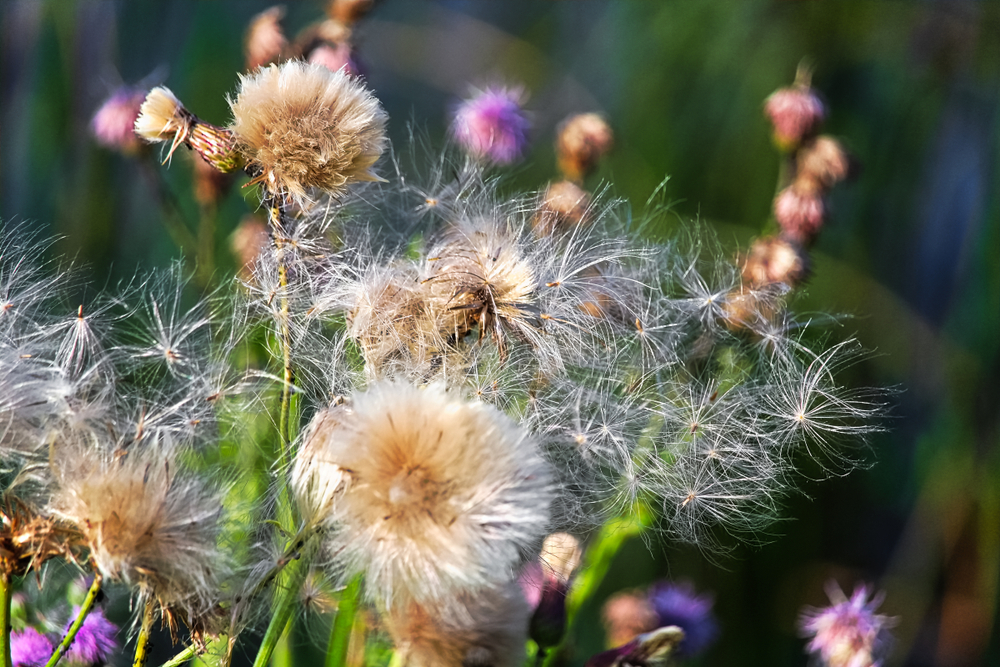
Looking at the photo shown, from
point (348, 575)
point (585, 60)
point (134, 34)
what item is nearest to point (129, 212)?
point (134, 34)

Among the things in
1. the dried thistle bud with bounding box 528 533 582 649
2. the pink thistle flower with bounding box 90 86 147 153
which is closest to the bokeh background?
the pink thistle flower with bounding box 90 86 147 153

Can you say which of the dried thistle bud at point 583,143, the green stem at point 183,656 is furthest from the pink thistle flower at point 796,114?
the green stem at point 183,656

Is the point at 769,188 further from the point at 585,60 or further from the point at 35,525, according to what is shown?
the point at 35,525

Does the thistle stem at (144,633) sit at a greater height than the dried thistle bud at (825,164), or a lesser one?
lesser

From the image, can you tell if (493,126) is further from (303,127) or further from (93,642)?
(93,642)

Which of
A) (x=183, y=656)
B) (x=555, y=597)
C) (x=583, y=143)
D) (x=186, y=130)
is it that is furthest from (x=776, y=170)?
(x=183, y=656)

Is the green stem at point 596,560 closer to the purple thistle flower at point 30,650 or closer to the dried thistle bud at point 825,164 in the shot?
the purple thistle flower at point 30,650

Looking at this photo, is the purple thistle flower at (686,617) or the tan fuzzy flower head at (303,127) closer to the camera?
the tan fuzzy flower head at (303,127)

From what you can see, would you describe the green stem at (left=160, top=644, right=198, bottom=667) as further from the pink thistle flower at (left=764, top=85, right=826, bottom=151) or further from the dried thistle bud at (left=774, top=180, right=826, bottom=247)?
the pink thistle flower at (left=764, top=85, right=826, bottom=151)
